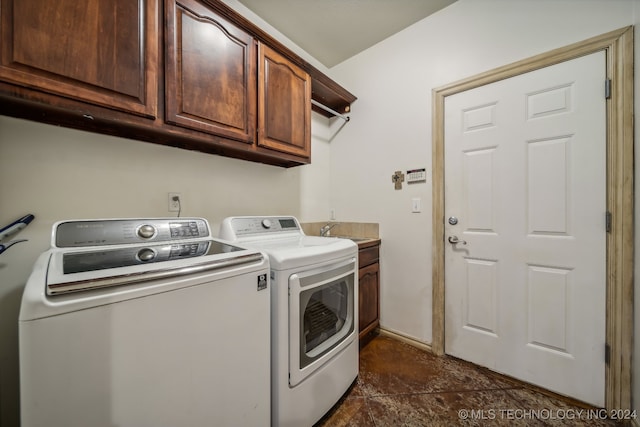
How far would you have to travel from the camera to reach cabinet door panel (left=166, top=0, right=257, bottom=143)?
1168mm

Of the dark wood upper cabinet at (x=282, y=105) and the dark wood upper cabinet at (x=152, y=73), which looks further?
the dark wood upper cabinet at (x=282, y=105)

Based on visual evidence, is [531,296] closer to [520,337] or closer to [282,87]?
[520,337]

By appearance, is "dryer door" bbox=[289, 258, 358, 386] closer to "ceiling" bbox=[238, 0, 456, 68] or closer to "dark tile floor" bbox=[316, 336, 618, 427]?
"dark tile floor" bbox=[316, 336, 618, 427]

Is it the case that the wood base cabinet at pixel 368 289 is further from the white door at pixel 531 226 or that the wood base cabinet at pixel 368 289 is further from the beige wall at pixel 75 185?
the beige wall at pixel 75 185

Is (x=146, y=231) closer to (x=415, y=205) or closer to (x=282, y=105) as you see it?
(x=282, y=105)

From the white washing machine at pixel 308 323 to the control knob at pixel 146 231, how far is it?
388 millimetres

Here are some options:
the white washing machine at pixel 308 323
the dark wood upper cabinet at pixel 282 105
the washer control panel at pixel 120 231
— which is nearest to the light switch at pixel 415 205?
the white washing machine at pixel 308 323

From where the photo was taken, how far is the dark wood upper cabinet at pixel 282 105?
1.55 m

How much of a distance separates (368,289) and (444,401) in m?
0.83

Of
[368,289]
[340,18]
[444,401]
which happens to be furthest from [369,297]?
[340,18]

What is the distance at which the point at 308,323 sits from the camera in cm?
124

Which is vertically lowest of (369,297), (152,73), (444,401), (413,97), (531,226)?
(444,401)

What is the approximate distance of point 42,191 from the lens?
1077 millimetres

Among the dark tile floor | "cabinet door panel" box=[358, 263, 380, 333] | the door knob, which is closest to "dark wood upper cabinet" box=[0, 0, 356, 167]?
"cabinet door panel" box=[358, 263, 380, 333]
